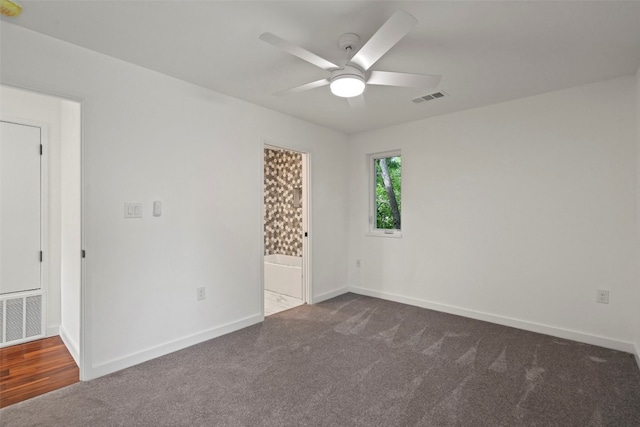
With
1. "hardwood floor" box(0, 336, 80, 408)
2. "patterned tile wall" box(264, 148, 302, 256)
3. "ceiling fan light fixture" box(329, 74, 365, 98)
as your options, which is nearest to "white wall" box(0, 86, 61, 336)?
"hardwood floor" box(0, 336, 80, 408)

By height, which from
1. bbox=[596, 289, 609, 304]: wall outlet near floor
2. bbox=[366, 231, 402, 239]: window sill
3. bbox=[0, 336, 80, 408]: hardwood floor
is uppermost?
bbox=[366, 231, 402, 239]: window sill

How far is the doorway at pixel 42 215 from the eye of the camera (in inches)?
115

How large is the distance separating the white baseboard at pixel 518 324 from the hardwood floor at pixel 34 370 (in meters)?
3.47

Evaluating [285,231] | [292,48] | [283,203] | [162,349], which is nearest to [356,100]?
[292,48]

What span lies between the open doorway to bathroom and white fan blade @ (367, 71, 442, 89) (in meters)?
2.12

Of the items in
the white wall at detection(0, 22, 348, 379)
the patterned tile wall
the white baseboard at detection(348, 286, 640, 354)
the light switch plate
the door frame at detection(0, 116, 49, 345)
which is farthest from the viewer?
the patterned tile wall

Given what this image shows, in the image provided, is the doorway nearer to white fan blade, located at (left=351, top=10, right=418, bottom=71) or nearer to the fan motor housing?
the fan motor housing

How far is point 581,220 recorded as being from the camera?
304 cm

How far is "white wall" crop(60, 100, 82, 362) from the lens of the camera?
258 centimetres

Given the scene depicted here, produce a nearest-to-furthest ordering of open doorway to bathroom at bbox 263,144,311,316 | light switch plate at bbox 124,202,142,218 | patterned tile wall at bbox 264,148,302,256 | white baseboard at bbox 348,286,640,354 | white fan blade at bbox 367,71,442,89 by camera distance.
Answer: white fan blade at bbox 367,71,442,89 → light switch plate at bbox 124,202,142,218 → white baseboard at bbox 348,286,640,354 → open doorway to bathroom at bbox 263,144,311,316 → patterned tile wall at bbox 264,148,302,256

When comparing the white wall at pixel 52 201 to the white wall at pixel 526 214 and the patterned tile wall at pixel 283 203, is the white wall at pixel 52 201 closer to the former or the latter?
the patterned tile wall at pixel 283 203

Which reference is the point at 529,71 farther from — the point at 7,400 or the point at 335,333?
the point at 7,400

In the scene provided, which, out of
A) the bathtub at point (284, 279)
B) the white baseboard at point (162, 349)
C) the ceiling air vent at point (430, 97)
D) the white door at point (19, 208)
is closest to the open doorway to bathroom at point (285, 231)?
the bathtub at point (284, 279)

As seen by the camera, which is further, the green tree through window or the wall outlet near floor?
the green tree through window
